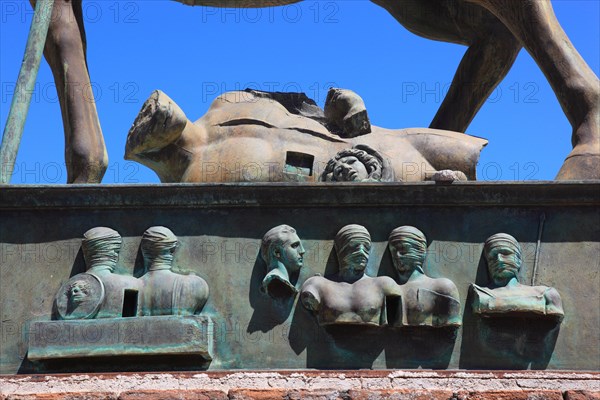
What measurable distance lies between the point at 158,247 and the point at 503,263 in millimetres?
1810

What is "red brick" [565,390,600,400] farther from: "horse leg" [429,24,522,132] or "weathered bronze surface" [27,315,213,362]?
"horse leg" [429,24,522,132]

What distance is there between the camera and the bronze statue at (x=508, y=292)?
25.3ft

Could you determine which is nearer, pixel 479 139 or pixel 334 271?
pixel 334 271

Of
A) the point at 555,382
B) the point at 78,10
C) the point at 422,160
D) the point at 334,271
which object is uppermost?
the point at 78,10

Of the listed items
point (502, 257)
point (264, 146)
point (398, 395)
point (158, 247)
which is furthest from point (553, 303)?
point (158, 247)

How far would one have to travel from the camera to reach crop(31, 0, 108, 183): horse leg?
8.62 metres

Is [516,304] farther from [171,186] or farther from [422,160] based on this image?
[171,186]

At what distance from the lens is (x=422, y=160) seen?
28.9 ft

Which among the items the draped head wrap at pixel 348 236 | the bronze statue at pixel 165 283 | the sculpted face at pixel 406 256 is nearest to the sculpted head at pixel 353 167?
the draped head wrap at pixel 348 236

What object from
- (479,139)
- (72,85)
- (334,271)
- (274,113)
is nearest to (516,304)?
(334,271)

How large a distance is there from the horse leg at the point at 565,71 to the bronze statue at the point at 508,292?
0.66 m

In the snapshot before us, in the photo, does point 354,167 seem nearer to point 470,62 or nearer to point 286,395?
point 286,395

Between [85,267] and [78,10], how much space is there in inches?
76.5

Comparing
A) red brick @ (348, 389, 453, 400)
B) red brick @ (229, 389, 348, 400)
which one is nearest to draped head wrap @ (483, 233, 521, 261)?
red brick @ (348, 389, 453, 400)
